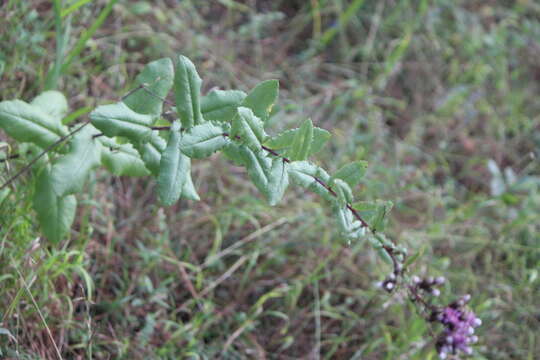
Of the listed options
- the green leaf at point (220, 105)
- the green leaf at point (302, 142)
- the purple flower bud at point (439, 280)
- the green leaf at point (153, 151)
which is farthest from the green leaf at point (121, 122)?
the purple flower bud at point (439, 280)

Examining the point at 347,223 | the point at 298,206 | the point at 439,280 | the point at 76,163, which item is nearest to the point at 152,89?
the point at 76,163

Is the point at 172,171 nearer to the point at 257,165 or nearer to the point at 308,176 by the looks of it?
the point at 257,165

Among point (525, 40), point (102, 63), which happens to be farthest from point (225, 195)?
point (525, 40)

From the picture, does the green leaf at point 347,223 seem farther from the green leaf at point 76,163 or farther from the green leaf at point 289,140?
the green leaf at point 76,163

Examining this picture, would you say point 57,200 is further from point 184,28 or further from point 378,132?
point 378,132

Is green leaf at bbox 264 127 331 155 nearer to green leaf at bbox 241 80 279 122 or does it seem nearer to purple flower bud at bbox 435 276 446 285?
green leaf at bbox 241 80 279 122
